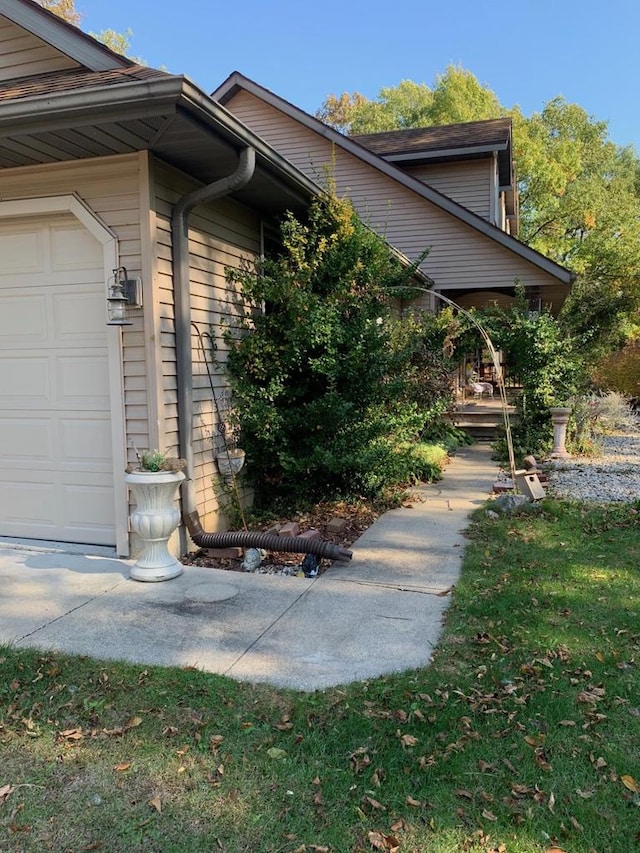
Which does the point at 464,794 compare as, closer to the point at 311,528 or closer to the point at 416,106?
the point at 311,528

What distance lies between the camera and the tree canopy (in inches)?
909

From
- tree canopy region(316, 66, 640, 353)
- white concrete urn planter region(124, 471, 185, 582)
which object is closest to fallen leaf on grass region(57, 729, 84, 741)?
white concrete urn planter region(124, 471, 185, 582)

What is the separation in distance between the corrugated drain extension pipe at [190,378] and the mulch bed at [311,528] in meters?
0.15

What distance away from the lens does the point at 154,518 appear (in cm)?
450

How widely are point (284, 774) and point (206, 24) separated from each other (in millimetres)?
19000

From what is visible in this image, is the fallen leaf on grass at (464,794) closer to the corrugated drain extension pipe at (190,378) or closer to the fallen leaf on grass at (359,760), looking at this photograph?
the fallen leaf on grass at (359,760)

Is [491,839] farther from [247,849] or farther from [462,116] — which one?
[462,116]

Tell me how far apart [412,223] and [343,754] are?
11943 mm

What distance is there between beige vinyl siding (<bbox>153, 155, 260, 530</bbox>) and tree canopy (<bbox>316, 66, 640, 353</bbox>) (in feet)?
55.7

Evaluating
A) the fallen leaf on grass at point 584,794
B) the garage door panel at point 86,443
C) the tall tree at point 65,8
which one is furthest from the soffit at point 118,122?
the tall tree at point 65,8

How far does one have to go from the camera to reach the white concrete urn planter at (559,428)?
9.79 m

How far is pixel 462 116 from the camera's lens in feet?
89.5

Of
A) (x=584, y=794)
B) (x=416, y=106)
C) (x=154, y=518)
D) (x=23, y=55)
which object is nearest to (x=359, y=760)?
(x=584, y=794)

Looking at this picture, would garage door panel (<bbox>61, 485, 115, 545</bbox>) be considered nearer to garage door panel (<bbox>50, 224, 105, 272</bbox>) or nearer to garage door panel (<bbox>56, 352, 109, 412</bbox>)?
garage door panel (<bbox>56, 352, 109, 412</bbox>)
